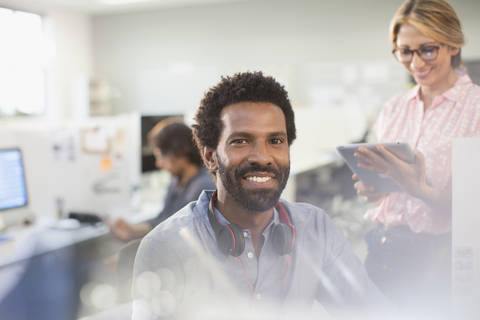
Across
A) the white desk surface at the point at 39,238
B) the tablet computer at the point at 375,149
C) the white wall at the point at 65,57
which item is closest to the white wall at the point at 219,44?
the white wall at the point at 65,57

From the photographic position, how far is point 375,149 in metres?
0.87

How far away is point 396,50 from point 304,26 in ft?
13.6

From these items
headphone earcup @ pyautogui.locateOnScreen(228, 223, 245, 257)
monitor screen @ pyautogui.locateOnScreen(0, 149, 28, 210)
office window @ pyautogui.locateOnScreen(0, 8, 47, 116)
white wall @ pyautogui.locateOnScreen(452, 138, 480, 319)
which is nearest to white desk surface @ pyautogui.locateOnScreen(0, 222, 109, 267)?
monitor screen @ pyautogui.locateOnScreen(0, 149, 28, 210)

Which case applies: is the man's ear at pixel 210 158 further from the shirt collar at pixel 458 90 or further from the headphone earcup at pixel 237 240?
the shirt collar at pixel 458 90

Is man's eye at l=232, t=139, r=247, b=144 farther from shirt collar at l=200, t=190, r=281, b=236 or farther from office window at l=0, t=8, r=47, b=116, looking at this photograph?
office window at l=0, t=8, r=47, b=116

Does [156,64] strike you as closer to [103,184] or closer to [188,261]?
[103,184]

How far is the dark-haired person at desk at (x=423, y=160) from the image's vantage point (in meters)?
0.90

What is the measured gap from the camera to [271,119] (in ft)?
2.49

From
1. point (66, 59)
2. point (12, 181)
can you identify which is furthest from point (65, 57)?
point (12, 181)

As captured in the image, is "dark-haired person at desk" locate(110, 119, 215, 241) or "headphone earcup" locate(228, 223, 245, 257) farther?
"dark-haired person at desk" locate(110, 119, 215, 241)

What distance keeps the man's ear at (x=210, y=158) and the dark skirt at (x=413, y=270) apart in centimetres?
46

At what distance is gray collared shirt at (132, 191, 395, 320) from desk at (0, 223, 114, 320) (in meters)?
1.17

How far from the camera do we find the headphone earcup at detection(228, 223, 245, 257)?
77 cm

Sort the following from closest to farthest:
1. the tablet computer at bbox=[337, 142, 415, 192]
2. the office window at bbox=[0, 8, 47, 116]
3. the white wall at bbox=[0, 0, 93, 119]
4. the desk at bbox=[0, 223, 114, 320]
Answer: the tablet computer at bbox=[337, 142, 415, 192], the desk at bbox=[0, 223, 114, 320], the office window at bbox=[0, 8, 47, 116], the white wall at bbox=[0, 0, 93, 119]
